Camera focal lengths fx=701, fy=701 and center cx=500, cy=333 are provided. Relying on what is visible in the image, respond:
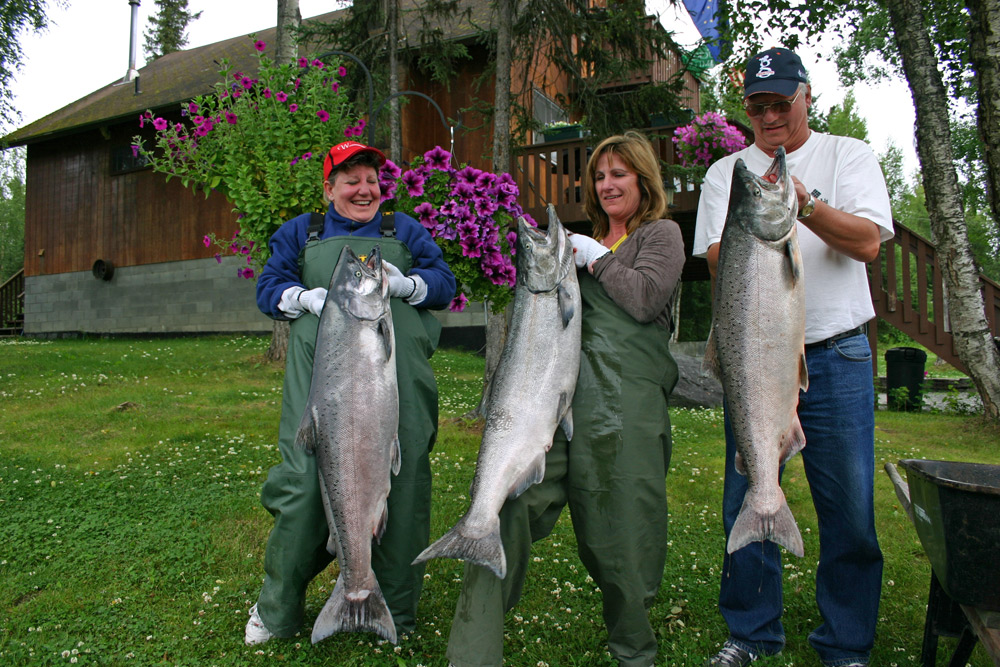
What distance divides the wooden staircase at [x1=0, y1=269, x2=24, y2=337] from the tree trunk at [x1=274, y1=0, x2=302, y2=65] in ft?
60.4

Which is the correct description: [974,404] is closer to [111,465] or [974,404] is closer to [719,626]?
[719,626]

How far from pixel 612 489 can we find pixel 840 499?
980mm

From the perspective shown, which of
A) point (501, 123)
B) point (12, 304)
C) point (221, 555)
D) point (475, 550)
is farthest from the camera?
point (12, 304)

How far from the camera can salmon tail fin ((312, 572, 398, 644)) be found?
2902 millimetres

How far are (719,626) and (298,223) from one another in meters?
2.91

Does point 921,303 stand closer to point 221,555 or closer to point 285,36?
point 221,555

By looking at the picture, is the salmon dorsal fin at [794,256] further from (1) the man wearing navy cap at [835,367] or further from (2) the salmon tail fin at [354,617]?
(2) the salmon tail fin at [354,617]

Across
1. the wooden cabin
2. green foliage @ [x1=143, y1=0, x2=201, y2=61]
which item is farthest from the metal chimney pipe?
green foliage @ [x1=143, y1=0, x2=201, y2=61]

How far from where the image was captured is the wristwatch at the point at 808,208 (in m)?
2.51

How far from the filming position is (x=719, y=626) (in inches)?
139

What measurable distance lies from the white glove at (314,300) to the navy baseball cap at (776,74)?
6.52ft

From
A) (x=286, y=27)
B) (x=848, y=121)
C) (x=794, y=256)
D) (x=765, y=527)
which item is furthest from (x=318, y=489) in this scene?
(x=848, y=121)

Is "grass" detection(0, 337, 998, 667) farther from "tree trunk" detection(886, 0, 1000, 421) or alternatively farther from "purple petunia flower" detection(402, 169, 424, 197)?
"purple petunia flower" detection(402, 169, 424, 197)

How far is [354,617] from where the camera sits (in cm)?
291
